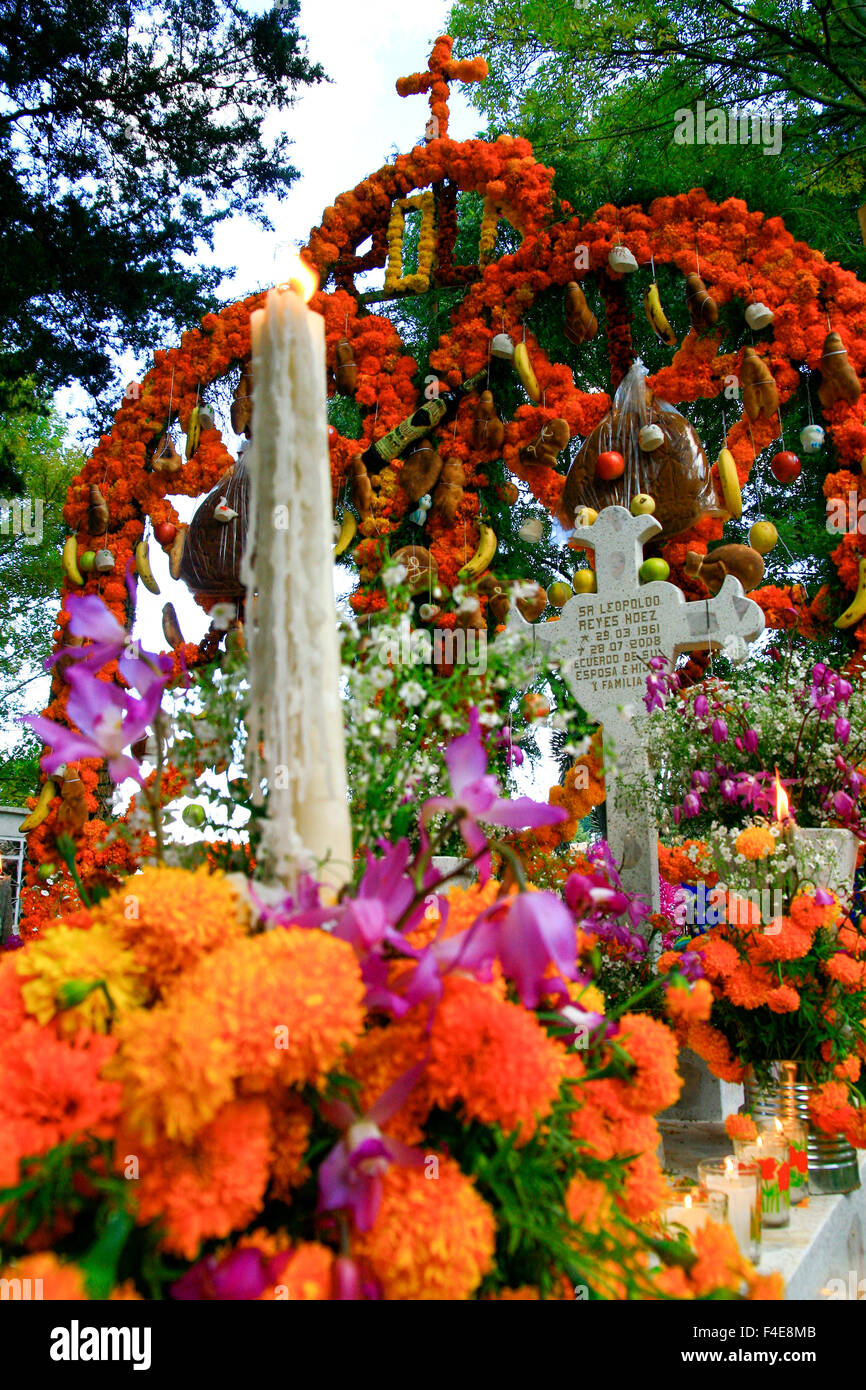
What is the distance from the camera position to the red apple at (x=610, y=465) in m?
4.46

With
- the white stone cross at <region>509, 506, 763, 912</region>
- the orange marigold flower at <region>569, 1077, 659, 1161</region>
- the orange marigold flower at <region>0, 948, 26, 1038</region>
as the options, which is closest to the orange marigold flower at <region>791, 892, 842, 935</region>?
the white stone cross at <region>509, 506, 763, 912</region>

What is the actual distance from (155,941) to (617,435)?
167 inches

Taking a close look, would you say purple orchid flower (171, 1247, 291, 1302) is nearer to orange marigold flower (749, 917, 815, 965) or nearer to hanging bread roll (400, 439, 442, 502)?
orange marigold flower (749, 917, 815, 965)

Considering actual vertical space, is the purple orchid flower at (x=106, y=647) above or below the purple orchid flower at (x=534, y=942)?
above

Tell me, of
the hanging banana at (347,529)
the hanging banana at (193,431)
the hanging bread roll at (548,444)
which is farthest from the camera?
the hanging banana at (193,431)

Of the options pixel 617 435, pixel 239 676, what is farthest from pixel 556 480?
pixel 239 676

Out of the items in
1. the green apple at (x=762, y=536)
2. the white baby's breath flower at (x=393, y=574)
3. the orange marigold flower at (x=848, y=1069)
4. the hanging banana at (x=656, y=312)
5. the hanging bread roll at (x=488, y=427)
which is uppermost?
the hanging banana at (x=656, y=312)

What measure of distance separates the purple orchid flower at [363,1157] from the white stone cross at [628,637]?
276cm

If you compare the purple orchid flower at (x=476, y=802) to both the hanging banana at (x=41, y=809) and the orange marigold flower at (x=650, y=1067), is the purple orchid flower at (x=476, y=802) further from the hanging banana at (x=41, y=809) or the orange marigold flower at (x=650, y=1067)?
the hanging banana at (x=41, y=809)

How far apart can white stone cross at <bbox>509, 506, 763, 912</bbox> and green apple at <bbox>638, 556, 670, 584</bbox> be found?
18 cm

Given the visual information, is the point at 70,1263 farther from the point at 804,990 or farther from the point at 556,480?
the point at 556,480

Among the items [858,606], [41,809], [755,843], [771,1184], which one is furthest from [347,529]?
[771,1184]

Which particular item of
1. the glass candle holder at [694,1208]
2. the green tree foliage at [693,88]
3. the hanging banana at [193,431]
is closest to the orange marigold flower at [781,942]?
the glass candle holder at [694,1208]
